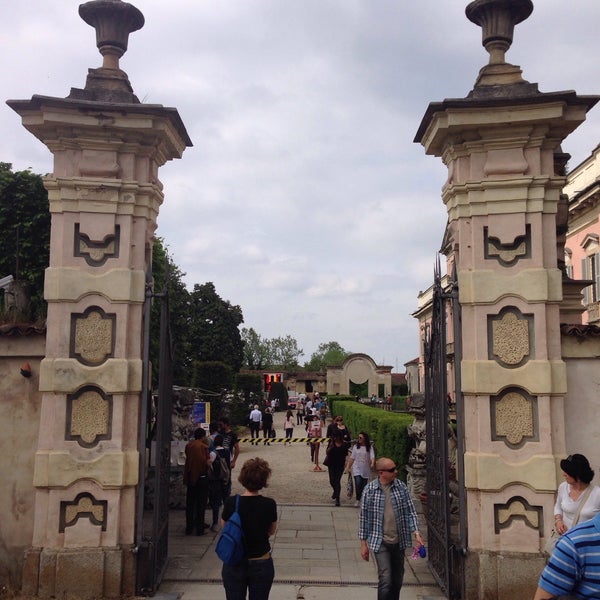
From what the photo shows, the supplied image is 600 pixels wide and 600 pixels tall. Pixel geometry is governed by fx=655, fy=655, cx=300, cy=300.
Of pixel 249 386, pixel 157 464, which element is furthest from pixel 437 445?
pixel 249 386

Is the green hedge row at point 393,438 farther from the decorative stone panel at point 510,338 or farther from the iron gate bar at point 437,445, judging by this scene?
the decorative stone panel at point 510,338

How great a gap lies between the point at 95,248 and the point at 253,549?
3856 mm

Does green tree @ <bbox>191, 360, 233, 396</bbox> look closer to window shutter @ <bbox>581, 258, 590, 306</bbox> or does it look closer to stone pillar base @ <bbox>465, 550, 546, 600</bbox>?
window shutter @ <bbox>581, 258, 590, 306</bbox>

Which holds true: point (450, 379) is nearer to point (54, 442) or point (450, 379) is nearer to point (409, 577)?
point (409, 577)

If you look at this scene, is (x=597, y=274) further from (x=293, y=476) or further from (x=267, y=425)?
(x=293, y=476)

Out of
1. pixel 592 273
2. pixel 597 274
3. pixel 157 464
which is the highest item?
pixel 592 273

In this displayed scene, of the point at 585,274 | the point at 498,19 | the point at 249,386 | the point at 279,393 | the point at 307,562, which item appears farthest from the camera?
the point at 279,393

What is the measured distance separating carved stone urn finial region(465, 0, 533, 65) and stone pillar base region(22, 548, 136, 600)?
22.7 feet

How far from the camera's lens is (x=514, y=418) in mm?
6852

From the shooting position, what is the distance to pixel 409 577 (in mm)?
7715

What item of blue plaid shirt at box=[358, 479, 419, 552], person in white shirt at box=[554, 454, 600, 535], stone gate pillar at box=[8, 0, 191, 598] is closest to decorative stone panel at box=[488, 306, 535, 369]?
person in white shirt at box=[554, 454, 600, 535]

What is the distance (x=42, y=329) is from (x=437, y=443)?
4598mm

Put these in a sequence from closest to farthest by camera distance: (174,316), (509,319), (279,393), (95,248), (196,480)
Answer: (509,319), (95,248), (196,480), (174,316), (279,393)

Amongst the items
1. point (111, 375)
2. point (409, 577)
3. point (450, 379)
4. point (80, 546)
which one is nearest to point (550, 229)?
point (409, 577)
